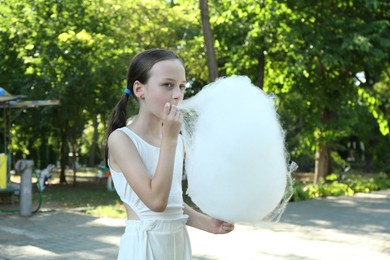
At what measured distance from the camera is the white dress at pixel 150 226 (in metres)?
1.94

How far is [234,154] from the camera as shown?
1.81 m

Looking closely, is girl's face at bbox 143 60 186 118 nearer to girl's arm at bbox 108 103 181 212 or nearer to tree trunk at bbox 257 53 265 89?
girl's arm at bbox 108 103 181 212

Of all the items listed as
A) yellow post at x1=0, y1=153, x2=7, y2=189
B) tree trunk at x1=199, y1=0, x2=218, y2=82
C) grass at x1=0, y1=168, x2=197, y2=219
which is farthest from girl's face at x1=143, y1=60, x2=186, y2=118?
yellow post at x1=0, y1=153, x2=7, y2=189

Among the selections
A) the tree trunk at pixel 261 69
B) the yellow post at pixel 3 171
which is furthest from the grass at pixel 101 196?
the tree trunk at pixel 261 69

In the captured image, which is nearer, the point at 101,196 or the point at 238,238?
the point at 238,238

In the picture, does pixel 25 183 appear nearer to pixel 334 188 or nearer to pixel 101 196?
pixel 101 196

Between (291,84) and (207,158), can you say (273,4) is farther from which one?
(207,158)

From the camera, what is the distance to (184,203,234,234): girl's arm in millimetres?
2025

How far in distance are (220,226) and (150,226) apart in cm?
28

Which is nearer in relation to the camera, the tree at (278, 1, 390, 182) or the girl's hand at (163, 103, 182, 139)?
the girl's hand at (163, 103, 182, 139)

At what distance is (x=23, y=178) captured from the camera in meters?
9.16

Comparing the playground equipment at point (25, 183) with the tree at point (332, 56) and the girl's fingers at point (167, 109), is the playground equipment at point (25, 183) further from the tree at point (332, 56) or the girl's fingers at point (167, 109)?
the girl's fingers at point (167, 109)

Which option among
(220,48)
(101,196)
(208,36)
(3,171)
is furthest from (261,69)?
(3,171)

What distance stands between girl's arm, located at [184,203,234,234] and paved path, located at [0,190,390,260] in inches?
158
